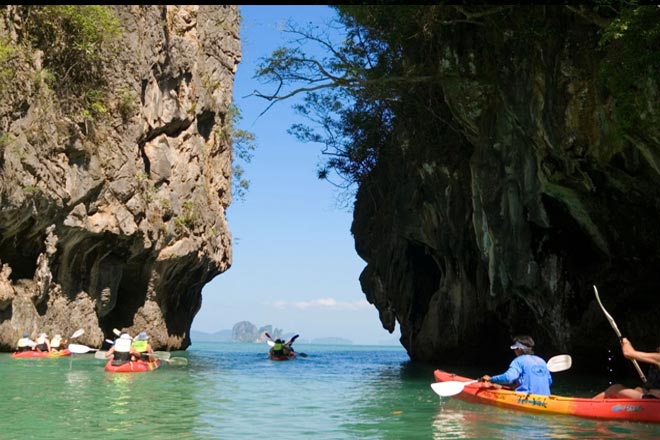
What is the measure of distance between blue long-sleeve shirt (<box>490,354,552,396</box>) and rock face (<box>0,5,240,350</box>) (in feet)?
58.4

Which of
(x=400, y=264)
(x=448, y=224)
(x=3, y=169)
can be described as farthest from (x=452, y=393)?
(x=400, y=264)

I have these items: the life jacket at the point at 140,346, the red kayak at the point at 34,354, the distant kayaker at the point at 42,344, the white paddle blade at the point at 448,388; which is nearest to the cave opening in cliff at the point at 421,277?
the life jacket at the point at 140,346

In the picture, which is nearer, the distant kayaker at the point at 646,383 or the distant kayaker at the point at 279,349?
the distant kayaker at the point at 646,383

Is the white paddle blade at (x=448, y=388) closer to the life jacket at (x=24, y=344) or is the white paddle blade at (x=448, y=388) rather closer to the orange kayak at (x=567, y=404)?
the orange kayak at (x=567, y=404)

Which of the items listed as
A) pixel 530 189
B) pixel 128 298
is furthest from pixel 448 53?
pixel 128 298

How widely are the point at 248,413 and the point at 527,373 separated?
456 cm

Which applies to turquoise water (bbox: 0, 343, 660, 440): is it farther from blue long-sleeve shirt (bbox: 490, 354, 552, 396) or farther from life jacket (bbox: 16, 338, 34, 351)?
life jacket (bbox: 16, 338, 34, 351)

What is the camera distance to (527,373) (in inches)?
452

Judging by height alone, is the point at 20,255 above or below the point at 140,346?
above

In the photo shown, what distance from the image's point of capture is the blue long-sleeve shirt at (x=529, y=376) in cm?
1140

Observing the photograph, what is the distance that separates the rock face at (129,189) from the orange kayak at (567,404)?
56.5ft

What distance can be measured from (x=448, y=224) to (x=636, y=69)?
13862 millimetres

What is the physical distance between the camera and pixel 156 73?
32.1 meters

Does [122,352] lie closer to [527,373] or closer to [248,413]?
[248,413]
